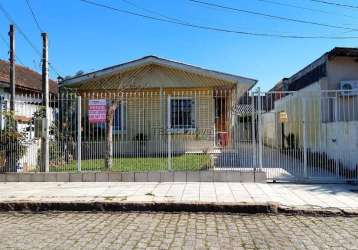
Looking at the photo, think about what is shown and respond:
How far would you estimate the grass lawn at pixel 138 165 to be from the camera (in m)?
12.4

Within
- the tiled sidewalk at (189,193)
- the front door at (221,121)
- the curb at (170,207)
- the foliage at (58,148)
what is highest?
the front door at (221,121)

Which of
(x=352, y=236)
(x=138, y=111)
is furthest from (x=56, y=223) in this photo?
(x=138, y=111)

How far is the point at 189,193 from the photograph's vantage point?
10.0 meters

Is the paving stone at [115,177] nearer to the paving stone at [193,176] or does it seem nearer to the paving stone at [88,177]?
the paving stone at [88,177]

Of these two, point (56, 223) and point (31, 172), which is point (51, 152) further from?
point (56, 223)

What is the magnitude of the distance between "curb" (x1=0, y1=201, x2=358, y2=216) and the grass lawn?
3.33 meters

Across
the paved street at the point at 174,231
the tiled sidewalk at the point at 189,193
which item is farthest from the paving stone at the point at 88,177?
the paved street at the point at 174,231

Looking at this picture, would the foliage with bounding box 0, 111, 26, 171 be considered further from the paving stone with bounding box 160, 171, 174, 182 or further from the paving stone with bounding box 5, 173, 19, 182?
the paving stone with bounding box 160, 171, 174, 182

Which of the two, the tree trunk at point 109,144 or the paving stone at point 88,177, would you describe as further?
the tree trunk at point 109,144

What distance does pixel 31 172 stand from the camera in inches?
488

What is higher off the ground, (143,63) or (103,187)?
(143,63)

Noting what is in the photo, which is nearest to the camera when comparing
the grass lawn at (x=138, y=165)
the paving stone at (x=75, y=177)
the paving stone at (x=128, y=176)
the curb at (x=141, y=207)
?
the curb at (x=141, y=207)

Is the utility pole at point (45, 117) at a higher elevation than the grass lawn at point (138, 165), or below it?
higher

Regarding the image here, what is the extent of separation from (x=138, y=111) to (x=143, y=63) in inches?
128
